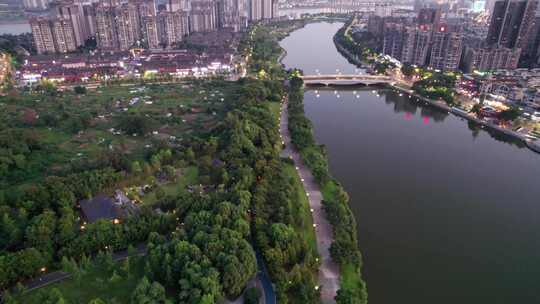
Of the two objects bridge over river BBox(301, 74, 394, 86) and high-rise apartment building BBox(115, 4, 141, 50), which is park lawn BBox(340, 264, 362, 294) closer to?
bridge over river BBox(301, 74, 394, 86)

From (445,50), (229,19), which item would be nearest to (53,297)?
(445,50)

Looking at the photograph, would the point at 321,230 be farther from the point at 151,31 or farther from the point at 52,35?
the point at 52,35

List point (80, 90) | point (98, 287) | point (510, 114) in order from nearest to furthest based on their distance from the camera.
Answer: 1. point (98, 287)
2. point (510, 114)
3. point (80, 90)

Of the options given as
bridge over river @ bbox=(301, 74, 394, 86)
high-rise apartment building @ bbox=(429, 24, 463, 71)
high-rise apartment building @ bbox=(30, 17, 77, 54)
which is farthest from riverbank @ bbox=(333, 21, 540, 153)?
high-rise apartment building @ bbox=(30, 17, 77, 54)

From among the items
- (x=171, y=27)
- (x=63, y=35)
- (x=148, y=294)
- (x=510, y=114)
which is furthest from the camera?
(x=171, y=27)

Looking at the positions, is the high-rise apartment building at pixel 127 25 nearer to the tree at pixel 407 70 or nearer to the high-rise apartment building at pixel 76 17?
the high-rise apartment building at pixel 76 17

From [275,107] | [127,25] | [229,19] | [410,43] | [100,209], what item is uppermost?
[229,19]

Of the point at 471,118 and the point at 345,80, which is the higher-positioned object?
the point at 345,80
